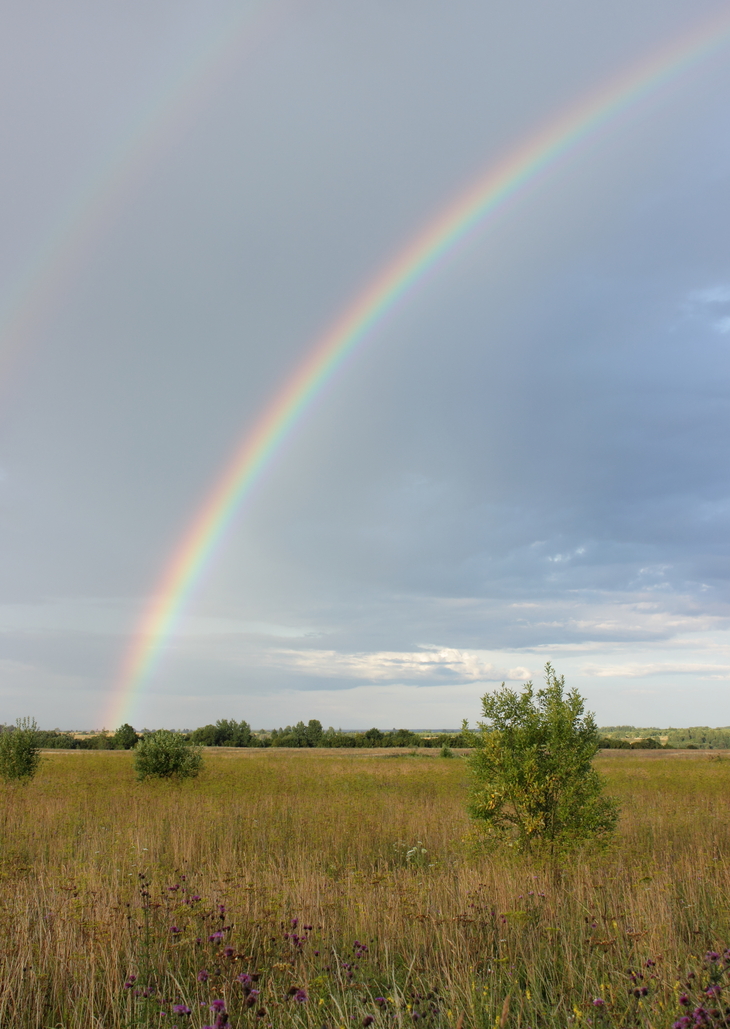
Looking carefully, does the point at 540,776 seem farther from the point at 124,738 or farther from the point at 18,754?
the point at 124,738

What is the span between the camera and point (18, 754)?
25266 mm

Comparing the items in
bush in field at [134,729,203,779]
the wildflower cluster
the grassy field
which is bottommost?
bush in field at [134,729,203,779]

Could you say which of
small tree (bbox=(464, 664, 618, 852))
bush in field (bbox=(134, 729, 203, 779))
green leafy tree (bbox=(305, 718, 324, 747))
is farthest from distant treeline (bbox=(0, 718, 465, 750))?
small tree (bbox=(464, 664, 618, 852))

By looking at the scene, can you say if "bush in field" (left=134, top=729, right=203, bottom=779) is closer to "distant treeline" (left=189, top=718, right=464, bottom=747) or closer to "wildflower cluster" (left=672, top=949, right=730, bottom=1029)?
"wildflower cluster" (left=672, top=949, right=730, bottom=1029)

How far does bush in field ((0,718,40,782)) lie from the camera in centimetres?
2492

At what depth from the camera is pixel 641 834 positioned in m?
13.0

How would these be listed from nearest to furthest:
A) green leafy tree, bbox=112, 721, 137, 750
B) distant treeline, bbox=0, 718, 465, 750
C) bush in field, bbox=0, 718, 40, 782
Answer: bush in field, bbox=0, 718, 40, 782, green leafy tree, bbox=112, 721, 137, 750, distant treeline, bbox=0, 718, 465, 750

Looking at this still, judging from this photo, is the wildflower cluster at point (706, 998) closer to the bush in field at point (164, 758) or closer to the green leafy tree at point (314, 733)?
the bush in field at point (164, 758)

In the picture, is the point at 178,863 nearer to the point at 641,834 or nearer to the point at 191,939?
the point at 191,939

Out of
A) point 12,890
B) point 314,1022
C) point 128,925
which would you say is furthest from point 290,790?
point 314,1022

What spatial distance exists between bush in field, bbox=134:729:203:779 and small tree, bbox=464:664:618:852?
19.6 metres

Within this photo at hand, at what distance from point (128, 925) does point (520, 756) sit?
6399mm

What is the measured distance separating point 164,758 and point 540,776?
21033mm

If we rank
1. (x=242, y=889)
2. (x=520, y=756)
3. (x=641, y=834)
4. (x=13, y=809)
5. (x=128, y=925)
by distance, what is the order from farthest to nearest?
(x=13, y=809) → (x=641, y=834) → (x=520, y=756) → (x=242, y=889) → (x=128, y=925)
